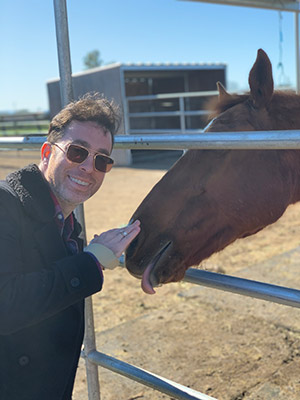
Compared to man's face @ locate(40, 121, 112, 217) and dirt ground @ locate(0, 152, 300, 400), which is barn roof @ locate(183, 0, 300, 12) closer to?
dirt ground @ locate(0, 152, 300, 400)

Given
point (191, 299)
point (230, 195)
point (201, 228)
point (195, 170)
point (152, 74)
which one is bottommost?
point (191, 299)

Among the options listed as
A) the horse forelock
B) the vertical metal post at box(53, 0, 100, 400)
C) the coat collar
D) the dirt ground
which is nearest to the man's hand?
the coat collar

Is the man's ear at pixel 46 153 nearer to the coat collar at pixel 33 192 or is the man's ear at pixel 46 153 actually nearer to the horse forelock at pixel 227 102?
the coat collar at pixel 33 192

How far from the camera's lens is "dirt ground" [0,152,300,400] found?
2.43 metres

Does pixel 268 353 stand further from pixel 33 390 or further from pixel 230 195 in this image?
pixel 33 390

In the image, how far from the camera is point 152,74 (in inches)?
535

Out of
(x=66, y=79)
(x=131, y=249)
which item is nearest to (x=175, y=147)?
(x=131, y=249)

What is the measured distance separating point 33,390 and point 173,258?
61 cm

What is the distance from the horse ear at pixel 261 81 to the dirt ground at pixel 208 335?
72 centimetres

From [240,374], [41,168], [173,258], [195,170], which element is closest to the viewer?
[41,168]

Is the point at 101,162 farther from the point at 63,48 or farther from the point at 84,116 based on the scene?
the point at 63,48

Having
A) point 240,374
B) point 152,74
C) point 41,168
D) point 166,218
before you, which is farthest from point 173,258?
point 152,74

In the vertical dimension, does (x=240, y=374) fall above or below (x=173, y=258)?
below

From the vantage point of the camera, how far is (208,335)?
2.96 m
